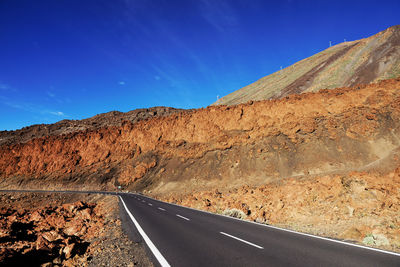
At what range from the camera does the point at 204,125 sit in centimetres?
3784

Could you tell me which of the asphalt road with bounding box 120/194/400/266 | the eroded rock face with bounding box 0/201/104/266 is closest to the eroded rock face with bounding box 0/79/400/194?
the asphalt road with bounding box 120/194/400/266

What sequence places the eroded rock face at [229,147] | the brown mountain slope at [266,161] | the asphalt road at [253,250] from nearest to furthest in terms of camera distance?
the asphalt road at [253,250], the brown mountain slope at [266,161], the eroded rock face at [229,147]

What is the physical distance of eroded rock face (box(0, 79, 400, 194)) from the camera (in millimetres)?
23078

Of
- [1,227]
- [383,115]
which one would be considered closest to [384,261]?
[1,227]

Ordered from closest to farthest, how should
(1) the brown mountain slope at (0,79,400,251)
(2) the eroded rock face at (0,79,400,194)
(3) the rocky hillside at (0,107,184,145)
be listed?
1. (1) the brown mountain slope at (0,79,400,251)
2. (2) the eroded rock face at (0,79,400,194)
3. (3) the rocky hillside at (0,107,184,145)

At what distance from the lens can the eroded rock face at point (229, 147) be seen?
23.1 metres

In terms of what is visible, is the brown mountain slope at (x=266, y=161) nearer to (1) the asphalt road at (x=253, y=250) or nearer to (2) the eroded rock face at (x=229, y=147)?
(2) the eroded rock face at (x=229, y=147)

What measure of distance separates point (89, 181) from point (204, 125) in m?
27.3

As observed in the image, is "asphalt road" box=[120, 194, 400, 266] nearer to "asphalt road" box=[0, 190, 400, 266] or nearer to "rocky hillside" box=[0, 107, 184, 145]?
"asphalt road" box=[0, 190, 400, 266]

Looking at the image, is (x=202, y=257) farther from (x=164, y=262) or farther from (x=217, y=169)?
(x=217, y=169)

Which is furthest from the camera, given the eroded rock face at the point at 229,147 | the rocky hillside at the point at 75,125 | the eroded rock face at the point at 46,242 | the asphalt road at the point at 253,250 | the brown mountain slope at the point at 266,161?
the rocky hillside at the point at 75,125

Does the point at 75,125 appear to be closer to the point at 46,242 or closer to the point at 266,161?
the point at 266,161

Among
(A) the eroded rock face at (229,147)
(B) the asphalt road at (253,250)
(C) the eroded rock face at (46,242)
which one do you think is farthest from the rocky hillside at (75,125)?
(B) the asphalt road at (253,250)

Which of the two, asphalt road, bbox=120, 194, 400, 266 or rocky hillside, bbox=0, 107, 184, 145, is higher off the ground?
rocky hillside, bbox=0, 107, 184, 145
